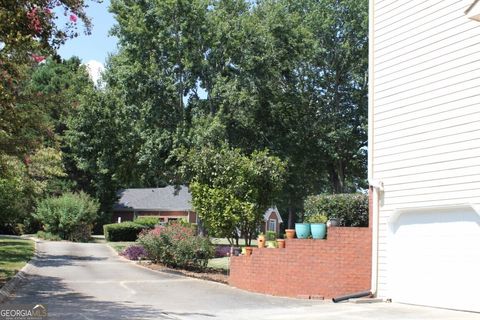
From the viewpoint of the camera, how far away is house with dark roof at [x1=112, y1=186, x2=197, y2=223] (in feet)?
207

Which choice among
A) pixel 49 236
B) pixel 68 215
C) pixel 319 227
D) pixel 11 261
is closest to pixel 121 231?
pixel 68 215

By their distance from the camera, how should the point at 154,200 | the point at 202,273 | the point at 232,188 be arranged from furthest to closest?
the point at 154,200, the point at 202,273, the point at 232,188

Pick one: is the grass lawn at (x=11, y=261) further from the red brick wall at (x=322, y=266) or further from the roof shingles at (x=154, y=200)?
the roof shingles at (x=154, y=200)

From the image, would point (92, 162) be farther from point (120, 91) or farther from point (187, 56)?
point (187, 56)

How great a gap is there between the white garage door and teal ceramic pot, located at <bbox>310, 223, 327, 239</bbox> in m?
1.87

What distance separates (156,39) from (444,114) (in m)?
18.4

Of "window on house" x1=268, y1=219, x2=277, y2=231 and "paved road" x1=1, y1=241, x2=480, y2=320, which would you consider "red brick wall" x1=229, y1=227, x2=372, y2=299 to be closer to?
"paved road" x1=1, y1=241, x2=480, y2=320

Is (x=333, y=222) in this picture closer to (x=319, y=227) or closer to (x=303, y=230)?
(x=319, y=227)

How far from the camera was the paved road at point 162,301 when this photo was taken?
11.2 m

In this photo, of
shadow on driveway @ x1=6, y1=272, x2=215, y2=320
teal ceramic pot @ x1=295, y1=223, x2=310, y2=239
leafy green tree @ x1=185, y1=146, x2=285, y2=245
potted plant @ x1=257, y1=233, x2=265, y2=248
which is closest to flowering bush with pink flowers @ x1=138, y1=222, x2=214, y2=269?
leafy green tree @ x1=185, y1=146, x2=285, y2=245

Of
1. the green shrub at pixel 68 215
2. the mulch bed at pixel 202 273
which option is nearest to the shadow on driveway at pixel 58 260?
the mulch bed at pixel 202 273

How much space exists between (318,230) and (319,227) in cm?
11

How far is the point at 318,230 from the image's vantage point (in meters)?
15.1

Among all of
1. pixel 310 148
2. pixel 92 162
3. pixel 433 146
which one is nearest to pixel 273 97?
pixel 310 148
